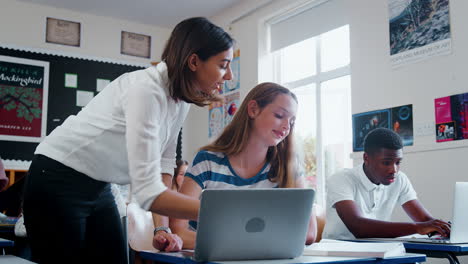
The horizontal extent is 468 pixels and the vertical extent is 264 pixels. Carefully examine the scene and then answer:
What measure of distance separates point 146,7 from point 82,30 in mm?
724

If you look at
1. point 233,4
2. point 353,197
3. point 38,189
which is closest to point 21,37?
point 233,4

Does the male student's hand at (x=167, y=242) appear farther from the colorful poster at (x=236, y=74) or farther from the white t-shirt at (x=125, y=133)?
the colorful poster at (x=236, y=74)

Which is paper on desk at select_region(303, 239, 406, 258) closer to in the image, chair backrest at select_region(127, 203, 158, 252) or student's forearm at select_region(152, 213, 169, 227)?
student's forearm at select_region(152, 213, 169, 227)

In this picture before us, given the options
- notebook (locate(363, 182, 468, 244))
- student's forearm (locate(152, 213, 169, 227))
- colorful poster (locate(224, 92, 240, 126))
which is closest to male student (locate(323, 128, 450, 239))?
notebook (locate(363, 182, 468, 244))

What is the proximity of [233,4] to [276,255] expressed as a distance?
4.37 meters

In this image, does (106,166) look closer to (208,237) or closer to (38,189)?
(38,189)

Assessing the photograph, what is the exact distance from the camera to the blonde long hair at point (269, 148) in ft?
5.85

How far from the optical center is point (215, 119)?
5.44 metres

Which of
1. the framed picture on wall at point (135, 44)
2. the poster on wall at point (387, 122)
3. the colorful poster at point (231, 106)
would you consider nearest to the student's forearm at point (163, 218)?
the poster on wall at point (387, 122)

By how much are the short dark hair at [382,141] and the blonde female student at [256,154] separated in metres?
0.81

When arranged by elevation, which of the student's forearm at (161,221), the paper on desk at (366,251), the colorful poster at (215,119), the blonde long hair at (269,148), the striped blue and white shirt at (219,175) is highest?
the colorful poster at (215,119)

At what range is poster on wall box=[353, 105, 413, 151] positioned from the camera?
3.37 meters

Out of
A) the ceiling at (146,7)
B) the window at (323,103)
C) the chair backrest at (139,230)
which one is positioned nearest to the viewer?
the chair backrest at (139,230)

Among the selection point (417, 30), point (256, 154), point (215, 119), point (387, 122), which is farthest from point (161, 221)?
point (215, 119)
